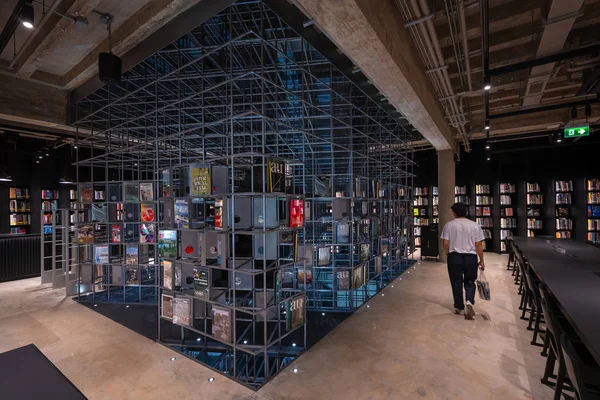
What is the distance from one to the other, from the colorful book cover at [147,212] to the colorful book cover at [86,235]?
3.96ft

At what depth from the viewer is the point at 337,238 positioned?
4633mm

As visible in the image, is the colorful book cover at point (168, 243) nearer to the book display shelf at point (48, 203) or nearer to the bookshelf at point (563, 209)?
the book display shelf at point (48, 203)

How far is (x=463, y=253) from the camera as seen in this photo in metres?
4.25

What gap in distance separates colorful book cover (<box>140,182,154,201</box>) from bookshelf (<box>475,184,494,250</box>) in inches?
387

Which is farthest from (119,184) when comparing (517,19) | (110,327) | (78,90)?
(517,19)

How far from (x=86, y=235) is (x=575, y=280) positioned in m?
7.16

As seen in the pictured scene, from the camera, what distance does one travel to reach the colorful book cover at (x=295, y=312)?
3.19 m

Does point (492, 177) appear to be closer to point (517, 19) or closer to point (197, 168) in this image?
point (517, 19)

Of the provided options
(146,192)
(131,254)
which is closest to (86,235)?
(131,254)

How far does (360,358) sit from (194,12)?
4.12m

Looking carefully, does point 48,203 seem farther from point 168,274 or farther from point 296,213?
point 296,213

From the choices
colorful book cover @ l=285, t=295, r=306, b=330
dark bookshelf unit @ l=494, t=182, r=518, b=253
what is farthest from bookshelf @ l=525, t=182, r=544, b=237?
colorful book cover @ l=285, t=295, r=306, b=330

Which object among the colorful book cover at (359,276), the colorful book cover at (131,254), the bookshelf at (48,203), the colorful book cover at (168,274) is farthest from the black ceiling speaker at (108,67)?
the bookshelf at (48,203)

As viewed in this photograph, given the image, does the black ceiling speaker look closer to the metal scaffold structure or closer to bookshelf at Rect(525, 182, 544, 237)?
the metal scaffold structure
